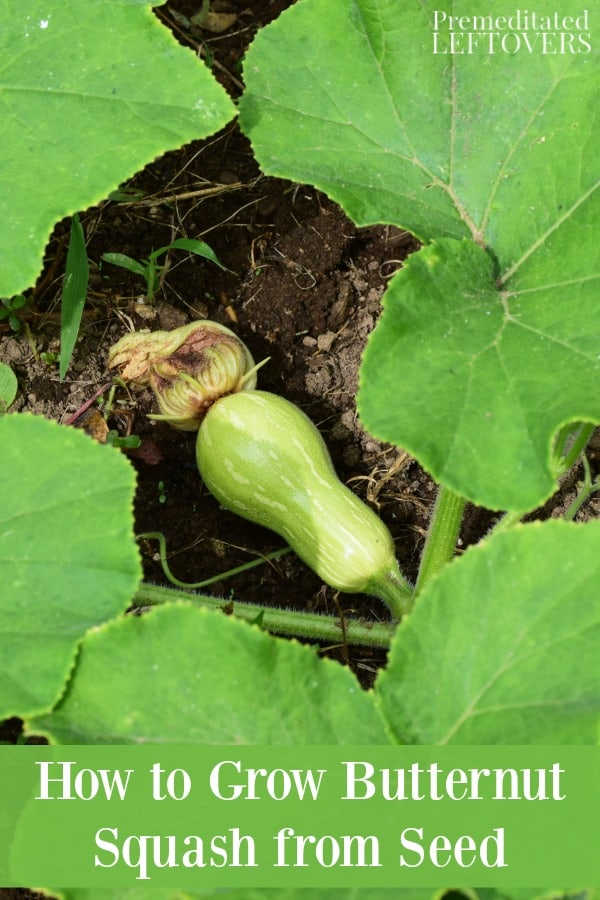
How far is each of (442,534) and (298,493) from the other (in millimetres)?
407

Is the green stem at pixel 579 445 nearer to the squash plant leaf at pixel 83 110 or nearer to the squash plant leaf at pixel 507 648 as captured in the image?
the squash plant leaf at pixel 507 648

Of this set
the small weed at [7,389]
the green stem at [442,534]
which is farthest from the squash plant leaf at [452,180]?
the small weed at [7,389]

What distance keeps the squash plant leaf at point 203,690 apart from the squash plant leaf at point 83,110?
2.96 ft

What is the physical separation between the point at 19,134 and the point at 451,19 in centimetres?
110

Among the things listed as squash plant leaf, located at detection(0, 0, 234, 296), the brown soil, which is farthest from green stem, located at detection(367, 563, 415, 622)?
squash plant leaf, located at detection(0, 0, 234, 296)

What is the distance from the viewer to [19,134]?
247 centimetres

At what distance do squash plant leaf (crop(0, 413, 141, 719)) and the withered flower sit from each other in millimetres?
605

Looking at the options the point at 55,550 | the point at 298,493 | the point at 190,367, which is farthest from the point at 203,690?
the point at 190,367

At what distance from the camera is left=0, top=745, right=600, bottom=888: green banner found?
6.89 ft

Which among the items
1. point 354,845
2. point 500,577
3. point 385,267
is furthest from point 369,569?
point 385,267

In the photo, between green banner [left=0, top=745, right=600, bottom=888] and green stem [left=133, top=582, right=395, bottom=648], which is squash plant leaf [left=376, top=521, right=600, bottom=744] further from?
green stem [left=133, top=582, right=395, bottom=648]

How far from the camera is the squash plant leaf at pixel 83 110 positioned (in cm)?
243

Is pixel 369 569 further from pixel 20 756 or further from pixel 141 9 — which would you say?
pixel 141 9

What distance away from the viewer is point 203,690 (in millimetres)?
2156
